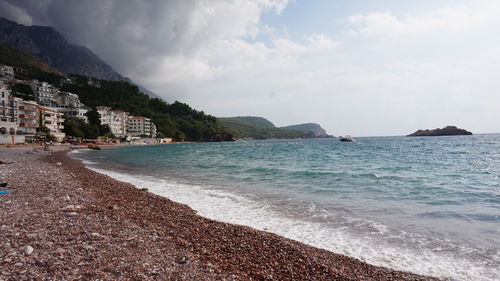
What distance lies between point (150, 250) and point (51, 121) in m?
108

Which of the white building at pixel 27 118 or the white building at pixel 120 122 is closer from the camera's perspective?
the white building at pixel 27 118

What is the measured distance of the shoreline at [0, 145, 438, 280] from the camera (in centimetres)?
466

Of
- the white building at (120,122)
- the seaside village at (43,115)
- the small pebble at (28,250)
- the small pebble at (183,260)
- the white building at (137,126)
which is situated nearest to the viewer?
the small pebble at (28,250)

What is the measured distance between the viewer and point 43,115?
85750mm

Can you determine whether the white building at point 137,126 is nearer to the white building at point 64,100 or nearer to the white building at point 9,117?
the white building at point 64,100

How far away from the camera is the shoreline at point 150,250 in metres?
4.66

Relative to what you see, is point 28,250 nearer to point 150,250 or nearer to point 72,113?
point 150,250

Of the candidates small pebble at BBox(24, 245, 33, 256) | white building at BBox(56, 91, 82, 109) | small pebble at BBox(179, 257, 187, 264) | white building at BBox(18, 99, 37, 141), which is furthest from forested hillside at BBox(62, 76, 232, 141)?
small pebble at BBox(179, 257, 187, 264)

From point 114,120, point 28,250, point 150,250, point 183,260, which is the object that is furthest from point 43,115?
point 183,260

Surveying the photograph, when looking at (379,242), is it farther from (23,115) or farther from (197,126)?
(197,126)

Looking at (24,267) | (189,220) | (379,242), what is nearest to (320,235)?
(379,242)

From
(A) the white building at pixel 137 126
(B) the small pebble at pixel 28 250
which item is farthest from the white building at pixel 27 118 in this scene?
(B) the small pebble at pixel 28 250

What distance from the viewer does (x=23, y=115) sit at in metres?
75.4

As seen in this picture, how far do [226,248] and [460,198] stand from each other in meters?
13.7
